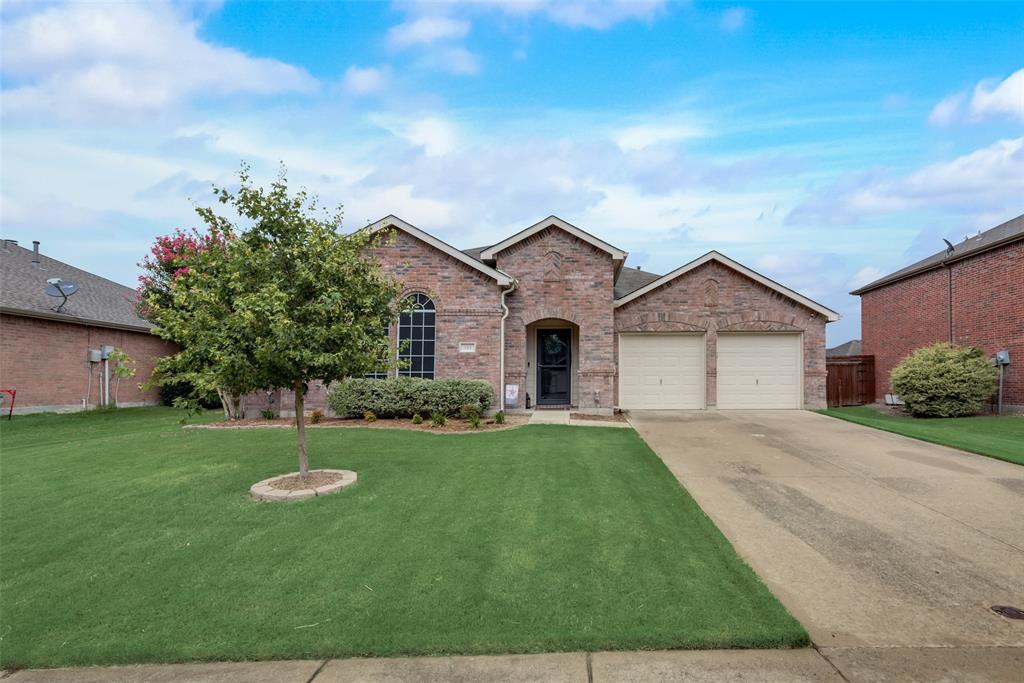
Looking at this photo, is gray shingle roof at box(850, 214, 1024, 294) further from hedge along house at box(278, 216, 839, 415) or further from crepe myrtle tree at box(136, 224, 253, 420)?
crepe myrtle tree at box(136, 224, 253, 420)

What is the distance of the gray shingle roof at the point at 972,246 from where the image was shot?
612 inches

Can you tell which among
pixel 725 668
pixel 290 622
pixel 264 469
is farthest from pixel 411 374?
pixel 725 668

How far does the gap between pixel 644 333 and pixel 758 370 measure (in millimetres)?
3725

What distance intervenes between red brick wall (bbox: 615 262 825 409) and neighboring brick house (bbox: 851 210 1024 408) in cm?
481

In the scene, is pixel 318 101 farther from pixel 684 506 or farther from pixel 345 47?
pixel 684 506

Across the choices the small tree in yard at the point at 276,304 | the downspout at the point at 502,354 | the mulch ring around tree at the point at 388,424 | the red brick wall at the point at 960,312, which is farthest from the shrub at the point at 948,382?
the small tree in yard at the point at 276,304

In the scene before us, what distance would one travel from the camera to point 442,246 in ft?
46.1

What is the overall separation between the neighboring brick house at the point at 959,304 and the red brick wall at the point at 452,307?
1468 cm

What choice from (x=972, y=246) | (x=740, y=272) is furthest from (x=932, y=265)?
(x=740, y=272)

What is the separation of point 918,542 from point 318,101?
1408 cm

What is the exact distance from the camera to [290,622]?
143 inches

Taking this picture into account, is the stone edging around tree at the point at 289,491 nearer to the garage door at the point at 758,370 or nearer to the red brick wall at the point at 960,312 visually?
the garage door at the point at 758,370

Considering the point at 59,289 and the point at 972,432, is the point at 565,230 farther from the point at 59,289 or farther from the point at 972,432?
the point at 59,289

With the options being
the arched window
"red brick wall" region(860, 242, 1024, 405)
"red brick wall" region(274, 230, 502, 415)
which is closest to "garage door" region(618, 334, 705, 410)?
"red brick wall" region(274, 230, 502, 415)
